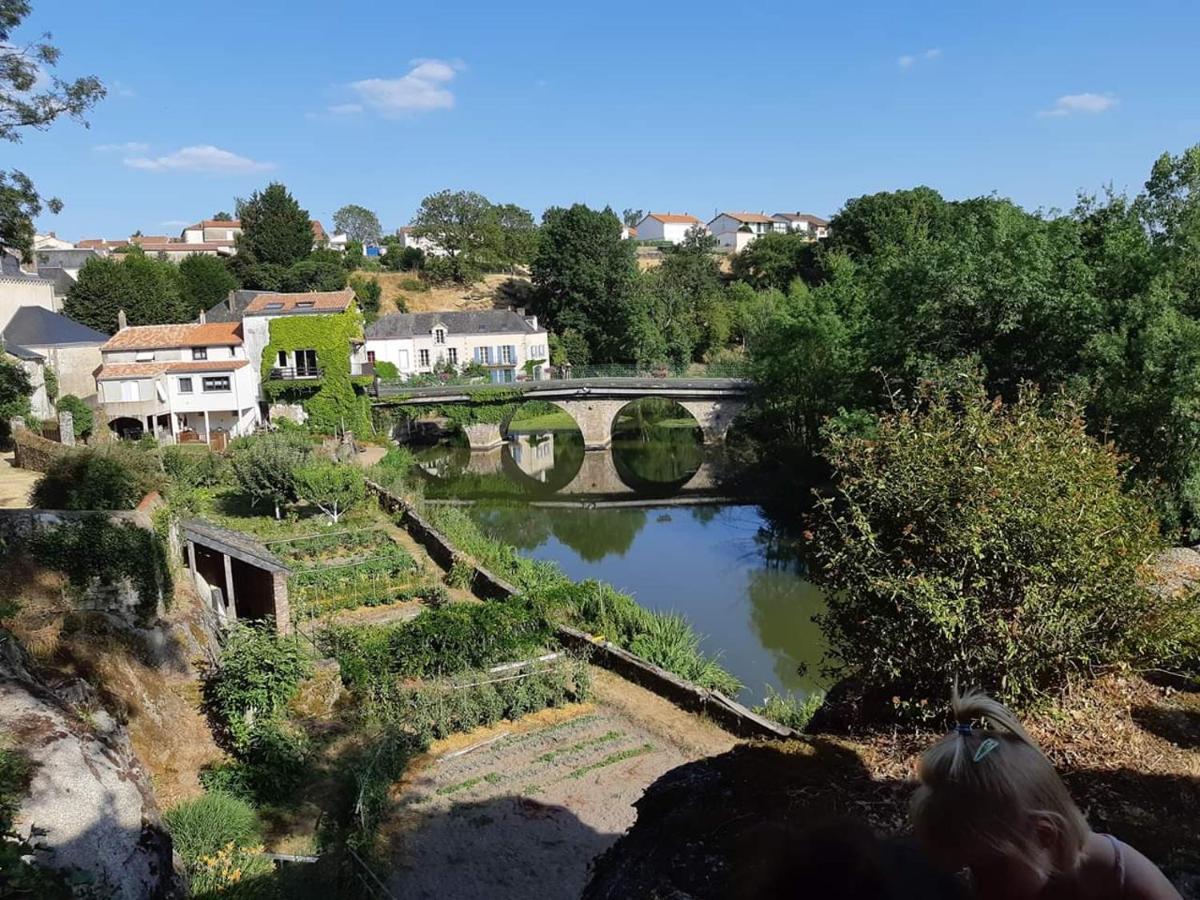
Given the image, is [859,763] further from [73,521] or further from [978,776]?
[73,521]

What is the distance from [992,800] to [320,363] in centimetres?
3979

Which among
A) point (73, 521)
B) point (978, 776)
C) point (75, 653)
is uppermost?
point (978, 776)

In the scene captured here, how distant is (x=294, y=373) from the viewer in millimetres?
39062

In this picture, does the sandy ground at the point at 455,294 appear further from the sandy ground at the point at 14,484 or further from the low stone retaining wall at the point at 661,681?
the low stone retaining wall at the point at 661,681

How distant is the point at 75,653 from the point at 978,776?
37.7 feet

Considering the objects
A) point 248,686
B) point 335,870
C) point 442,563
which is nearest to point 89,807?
point 335,870

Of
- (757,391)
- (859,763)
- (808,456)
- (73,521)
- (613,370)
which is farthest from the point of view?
(613,370)

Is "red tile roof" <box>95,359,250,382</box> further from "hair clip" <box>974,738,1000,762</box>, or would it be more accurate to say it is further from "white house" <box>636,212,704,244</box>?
"white house" <box>636,212,704,244</box>

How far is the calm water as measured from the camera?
56.7ft

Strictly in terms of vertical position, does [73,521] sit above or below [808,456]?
above

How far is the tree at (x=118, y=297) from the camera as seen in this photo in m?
50.8

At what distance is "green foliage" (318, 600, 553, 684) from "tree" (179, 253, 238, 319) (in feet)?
179

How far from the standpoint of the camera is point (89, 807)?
6.42 meters

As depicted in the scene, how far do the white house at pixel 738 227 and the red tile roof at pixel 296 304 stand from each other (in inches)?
2809
